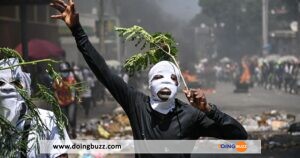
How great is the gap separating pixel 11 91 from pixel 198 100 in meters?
0.92

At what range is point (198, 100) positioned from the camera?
304cm

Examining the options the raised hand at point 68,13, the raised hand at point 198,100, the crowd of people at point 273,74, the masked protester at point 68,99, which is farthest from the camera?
the crowd of people at point 273,74

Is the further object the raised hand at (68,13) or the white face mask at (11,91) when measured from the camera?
the raised hand at (68,13)

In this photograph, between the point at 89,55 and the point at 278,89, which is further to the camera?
the point at 278,89

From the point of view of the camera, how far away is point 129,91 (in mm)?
3441

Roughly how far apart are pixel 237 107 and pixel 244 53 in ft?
142

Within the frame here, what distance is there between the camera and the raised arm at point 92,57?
132 inches

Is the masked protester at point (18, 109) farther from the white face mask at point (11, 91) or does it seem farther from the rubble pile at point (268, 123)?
the rubble pile at point (268, 123)

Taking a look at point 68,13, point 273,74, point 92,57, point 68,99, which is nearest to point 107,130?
point 68,99

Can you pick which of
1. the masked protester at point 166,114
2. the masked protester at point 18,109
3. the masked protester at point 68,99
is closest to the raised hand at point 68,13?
the masked protester at point 166,114

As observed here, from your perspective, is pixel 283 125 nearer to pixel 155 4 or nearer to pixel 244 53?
pixel 155 4

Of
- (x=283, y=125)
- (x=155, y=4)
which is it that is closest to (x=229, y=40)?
(x=155, y=4)

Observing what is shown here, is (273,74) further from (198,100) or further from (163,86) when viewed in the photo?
(198,100)

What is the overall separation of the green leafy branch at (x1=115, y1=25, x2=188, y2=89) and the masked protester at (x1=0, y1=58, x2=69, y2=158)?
2.43 ft
